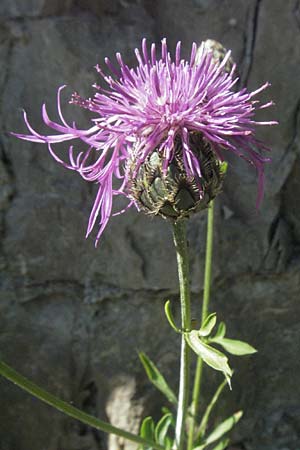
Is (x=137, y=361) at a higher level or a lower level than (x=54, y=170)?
lower

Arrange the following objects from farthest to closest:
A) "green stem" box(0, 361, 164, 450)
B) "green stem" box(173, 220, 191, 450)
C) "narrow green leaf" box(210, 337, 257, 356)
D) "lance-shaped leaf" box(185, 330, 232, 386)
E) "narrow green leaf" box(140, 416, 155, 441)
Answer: "narrow green leaf" box(140, 416, 155, 441) → "narrow green leaf" box(210, 337, 257, 356) → "green stem" box(173, 220, 191, 450) → "lance-shaped leaf" box(185, 330, 232, 386) → "green stem" box(0, 361, 164, 450)

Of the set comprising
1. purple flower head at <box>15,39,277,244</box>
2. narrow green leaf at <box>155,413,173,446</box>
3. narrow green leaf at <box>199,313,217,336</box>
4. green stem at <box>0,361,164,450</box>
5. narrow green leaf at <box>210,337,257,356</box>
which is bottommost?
narrow green leaf at <box>155,413,173,446</box>

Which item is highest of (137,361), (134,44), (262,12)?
(262,12)

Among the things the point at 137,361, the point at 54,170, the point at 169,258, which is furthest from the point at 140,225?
the point at 137,361

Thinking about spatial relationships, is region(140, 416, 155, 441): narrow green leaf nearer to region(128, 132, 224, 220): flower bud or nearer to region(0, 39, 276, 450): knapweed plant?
region(0, 39, 276, 450): knapweed plant

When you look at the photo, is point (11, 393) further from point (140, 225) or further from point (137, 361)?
point (140, 225)

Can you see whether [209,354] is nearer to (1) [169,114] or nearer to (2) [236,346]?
(2) [236,346]

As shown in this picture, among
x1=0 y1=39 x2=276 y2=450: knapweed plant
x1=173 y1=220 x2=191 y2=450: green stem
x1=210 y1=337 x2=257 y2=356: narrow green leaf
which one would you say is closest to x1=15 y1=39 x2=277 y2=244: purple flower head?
x1=0 y1=39 x2=276 y2=450: knapweed plant

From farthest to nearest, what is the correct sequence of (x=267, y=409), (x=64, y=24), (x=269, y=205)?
(x=267, y=409) < (x=269, y=205) < (x=64, y=24)
